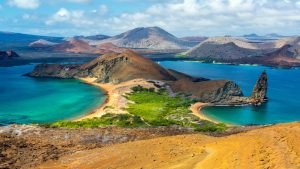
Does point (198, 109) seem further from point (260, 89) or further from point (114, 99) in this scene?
point (260, 89)

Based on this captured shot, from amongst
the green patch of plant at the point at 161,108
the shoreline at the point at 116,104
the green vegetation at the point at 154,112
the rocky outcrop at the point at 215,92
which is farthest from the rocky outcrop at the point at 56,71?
the rocky outcrop at the point at 215,92

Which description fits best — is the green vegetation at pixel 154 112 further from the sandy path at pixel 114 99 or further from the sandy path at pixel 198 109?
the sandy path at pixel 114 99

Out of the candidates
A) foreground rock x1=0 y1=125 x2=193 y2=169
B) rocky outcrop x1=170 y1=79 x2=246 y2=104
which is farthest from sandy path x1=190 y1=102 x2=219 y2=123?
foreground rock x1=0 y1=125 x2=193 y2=169

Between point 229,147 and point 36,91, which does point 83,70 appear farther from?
point 229,147

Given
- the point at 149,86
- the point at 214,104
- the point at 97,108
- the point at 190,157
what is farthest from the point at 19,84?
the point at 190,157

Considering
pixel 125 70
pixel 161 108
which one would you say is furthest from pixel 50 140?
pixel 125 70

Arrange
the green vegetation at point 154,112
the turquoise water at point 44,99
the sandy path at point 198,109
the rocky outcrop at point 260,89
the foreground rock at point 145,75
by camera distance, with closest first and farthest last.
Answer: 1. the green vegetation at point 154,112
2. the turquoise water at point 44,99
3. the sandy path at point 198,109
4. the foreground rock at point 145,75
5. the rocky outcrop at point 260,89
